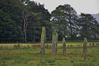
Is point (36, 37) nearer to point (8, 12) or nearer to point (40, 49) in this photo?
point (40, 49)

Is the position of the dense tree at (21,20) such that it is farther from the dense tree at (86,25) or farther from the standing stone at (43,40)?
the dense tree at (86,25)

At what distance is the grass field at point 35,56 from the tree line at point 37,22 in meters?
0.06

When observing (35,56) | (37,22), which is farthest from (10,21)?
(35,56)

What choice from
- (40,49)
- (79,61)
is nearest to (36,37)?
(40,49)

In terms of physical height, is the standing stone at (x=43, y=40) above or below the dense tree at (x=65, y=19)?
below

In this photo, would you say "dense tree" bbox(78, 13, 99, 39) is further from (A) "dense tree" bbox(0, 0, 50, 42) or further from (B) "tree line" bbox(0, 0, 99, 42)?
(A) "dense tree" bbox(0, 0, 50, 42)

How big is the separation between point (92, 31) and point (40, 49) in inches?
18.5

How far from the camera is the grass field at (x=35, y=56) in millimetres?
1953

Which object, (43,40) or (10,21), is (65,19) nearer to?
(43,40)

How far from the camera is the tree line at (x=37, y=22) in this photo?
6.41 feet

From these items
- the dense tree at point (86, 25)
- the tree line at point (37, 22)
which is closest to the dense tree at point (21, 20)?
the tree line at point (37, 22)

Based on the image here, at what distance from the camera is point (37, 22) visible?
2.00 m

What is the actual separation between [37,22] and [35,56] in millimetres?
285

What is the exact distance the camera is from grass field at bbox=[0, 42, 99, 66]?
6.41 feet
